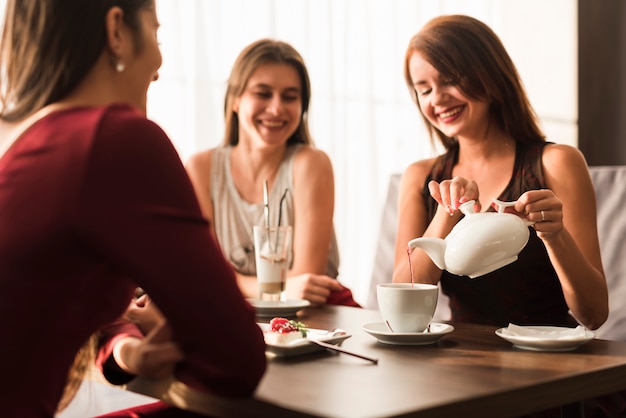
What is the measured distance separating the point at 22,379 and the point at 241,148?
176cm

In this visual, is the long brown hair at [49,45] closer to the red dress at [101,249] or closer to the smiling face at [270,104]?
the red dress at [101,249]

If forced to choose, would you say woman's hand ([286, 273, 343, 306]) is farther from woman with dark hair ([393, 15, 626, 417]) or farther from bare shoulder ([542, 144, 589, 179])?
bare shoulder ([542, 144, 589, 179])

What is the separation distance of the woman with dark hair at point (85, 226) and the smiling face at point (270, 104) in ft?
5.03

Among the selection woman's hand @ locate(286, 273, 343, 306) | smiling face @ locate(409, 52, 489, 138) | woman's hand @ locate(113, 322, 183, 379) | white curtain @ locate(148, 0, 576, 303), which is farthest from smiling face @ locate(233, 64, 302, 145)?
woman's hand @ locate(113, 322, 183, 379)

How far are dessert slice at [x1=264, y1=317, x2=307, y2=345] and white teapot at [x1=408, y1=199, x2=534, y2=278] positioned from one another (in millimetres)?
240

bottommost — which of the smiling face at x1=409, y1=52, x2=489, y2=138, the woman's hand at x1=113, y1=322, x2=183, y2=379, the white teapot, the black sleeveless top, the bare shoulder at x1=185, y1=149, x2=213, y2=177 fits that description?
the black sleeveless top

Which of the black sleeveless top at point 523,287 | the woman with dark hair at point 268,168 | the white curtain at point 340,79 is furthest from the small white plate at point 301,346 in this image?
the white curtain at point 340,79

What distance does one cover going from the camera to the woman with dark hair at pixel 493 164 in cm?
180

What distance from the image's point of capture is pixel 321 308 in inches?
69.7

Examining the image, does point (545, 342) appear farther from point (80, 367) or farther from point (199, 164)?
point (199, 164)

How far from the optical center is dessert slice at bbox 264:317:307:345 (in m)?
1.18

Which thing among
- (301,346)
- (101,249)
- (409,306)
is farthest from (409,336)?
(101,249)

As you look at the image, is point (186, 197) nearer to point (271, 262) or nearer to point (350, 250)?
point (271, 262)

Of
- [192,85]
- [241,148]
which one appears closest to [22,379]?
[241,148]
